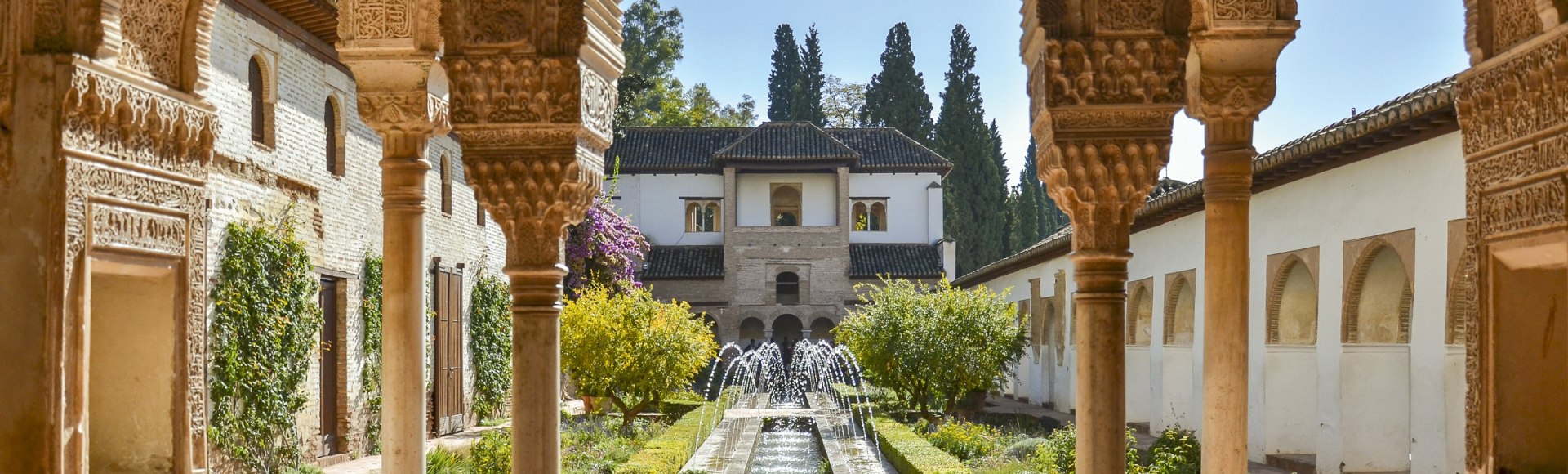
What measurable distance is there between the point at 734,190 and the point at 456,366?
22.4 m

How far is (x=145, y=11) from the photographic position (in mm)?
4555

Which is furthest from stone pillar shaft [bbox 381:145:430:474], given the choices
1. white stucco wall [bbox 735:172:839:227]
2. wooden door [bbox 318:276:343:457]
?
white stucco wall [bbox 735:172:839:227]

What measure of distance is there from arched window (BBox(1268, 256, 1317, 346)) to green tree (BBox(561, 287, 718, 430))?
29.6 ft

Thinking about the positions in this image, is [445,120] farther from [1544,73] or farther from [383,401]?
[1544,73]

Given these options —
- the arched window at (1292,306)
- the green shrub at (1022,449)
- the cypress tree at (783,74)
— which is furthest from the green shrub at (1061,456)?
the cypress tree at (783,74)

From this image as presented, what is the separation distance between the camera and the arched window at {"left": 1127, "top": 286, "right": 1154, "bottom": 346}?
21109mm

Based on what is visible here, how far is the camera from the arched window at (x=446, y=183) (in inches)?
770

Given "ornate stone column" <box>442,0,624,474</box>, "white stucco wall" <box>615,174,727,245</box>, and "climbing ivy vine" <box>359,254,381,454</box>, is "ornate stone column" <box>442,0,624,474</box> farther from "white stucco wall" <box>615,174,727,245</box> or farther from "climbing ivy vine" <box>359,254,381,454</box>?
"white stucco wall" <box>615,174,727,245</box>

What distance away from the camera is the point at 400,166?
6918mm

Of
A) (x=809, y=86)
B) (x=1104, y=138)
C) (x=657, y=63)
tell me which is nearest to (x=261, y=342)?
(x=1104, y=138)

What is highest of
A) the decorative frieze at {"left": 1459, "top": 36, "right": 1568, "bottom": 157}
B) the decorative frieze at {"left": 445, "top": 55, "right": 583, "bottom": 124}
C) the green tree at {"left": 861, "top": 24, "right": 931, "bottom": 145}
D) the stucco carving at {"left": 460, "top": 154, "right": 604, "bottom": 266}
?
the green tree at {"left": 861, "top": 24, "right": 931, "bottom": 145}

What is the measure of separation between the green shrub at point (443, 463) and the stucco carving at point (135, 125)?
26.3 ft

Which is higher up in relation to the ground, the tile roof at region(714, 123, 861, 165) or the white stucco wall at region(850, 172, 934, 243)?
the tile roof at region(714, 123, 861, 165)

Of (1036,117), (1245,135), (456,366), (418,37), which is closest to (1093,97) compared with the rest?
(1036,117)
